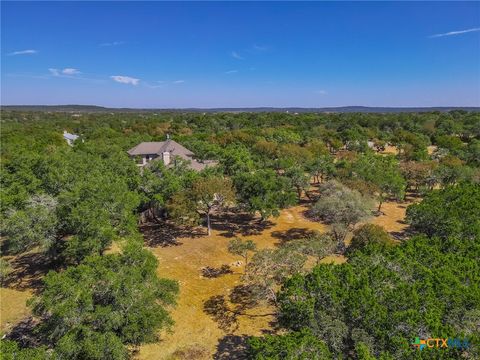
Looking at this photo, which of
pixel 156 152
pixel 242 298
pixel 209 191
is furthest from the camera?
pixel 156 152

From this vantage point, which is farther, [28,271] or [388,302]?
[28,271]

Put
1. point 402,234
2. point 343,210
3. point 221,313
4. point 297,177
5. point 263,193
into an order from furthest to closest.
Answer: point 297,177, point 402,234, point 263,193, point 343,210, point 221,313

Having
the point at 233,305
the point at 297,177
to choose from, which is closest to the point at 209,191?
the point at 233,305

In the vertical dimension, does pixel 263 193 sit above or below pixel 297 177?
below

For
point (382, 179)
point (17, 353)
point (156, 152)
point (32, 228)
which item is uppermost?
point (156, 152)

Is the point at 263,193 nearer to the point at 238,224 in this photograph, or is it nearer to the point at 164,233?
the point at 238,224

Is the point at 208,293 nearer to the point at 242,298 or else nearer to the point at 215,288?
the point at 215,288

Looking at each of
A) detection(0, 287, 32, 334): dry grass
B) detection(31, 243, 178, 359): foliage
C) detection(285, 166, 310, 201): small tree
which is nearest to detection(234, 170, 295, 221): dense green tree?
detection(285, 166, 310, 201): small tree
